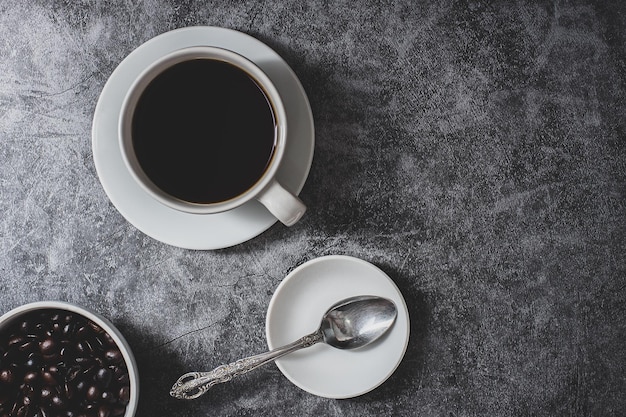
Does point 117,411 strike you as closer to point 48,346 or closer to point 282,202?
point 48,346

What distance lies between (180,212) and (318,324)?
0.85 ft

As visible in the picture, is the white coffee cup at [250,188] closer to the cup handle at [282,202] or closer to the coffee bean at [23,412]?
the cup handle at [282,202]

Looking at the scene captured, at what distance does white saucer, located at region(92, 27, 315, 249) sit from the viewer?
92 centimetres

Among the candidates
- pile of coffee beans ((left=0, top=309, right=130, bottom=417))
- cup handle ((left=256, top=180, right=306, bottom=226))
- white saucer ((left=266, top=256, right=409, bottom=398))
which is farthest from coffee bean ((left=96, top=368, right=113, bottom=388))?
cup handle ((left=256, top=180, right=306, bottom=226))

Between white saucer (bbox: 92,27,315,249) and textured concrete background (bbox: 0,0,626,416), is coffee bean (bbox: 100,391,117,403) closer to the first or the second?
textured concrete background (bbox: 0,0,626,416)

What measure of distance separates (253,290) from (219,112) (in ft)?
0.92

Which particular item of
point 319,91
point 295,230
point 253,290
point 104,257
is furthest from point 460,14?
point 104,257

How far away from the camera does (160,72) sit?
0.85 m

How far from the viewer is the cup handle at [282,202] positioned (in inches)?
32.2

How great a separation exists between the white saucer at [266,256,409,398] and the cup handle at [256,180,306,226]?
0.58 feet

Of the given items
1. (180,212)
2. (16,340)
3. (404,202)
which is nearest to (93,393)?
(16,340)

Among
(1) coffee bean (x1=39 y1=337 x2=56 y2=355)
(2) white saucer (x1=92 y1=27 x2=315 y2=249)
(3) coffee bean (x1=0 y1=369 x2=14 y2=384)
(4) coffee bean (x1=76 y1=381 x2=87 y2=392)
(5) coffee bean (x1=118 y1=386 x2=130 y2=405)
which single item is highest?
(2) white saucer (x1=92 y1=27 x2=315 y2=249)

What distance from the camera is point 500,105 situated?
3.41 feet

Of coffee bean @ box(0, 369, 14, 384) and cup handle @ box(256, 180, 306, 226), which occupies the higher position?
cup handle @ box(256, 180, 306, 226)
